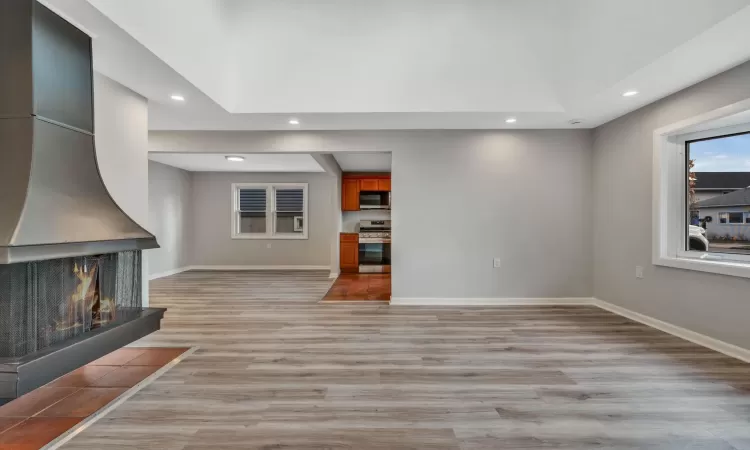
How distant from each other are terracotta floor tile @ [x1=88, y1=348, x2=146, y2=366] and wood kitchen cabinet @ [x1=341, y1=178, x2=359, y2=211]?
5.15 meters

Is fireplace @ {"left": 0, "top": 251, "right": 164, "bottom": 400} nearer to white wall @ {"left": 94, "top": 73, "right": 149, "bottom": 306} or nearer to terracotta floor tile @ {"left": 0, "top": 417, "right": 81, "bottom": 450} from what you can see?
terracotta floor tile @ {"left": 0, "top": 417, "right": 81, "bottom": 450}

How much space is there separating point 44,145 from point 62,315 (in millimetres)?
922

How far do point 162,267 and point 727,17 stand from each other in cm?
825

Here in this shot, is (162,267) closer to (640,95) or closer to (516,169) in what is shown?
(516,169)

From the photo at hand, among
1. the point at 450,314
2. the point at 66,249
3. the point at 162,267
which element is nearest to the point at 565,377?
the point at 450,314

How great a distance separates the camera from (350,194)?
25.2ft

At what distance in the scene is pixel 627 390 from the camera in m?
2.20

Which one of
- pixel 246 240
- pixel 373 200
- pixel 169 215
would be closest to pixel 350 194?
pixel 373 200

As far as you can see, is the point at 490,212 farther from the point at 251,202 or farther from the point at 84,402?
the point at 251,202

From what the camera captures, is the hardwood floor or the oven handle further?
the oven handle

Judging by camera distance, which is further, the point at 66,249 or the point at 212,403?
the point at 212,403

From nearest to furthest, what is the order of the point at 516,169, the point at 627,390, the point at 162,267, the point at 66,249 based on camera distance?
the point at 66,249 < the point at 627,390 < the point at 516,169 < the point at 162,267

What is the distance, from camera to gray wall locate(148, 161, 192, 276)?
670 centimetres

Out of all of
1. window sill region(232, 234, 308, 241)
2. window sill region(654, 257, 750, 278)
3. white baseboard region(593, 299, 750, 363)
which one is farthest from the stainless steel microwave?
window sill region(654, 257, 750, 278)
